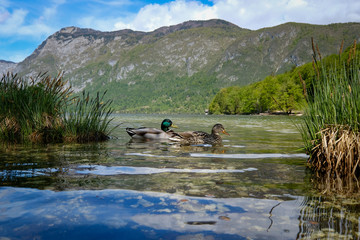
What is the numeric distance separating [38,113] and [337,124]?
9.30 metres

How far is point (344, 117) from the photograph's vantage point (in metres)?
5.83

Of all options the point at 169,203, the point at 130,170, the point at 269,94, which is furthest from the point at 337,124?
the point at 269,94

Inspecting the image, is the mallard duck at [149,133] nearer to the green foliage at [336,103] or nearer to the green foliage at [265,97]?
the green foliage at [336,103]

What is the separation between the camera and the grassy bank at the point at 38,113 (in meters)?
10.4

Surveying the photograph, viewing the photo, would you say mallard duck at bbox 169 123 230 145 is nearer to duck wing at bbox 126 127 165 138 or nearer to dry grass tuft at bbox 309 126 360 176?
duck wing at bbox 126 127 165 138

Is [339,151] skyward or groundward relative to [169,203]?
skyward

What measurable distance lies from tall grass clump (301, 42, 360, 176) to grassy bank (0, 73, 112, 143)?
21.8 feet

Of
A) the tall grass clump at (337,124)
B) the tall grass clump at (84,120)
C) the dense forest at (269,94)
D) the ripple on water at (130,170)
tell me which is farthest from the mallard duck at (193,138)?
the dense forest at (269,94)

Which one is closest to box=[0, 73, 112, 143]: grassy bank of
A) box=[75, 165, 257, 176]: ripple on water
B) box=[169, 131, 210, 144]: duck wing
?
box=[169, 131, 210, 144]: duck wing

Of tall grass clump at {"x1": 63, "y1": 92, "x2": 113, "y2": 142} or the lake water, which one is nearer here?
the lake water

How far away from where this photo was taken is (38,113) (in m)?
10.4

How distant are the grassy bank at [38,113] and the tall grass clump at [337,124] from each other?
6641 mm

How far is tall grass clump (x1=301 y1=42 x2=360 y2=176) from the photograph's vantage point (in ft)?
18.3

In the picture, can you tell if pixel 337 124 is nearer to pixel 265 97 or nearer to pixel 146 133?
pixel 146 133
